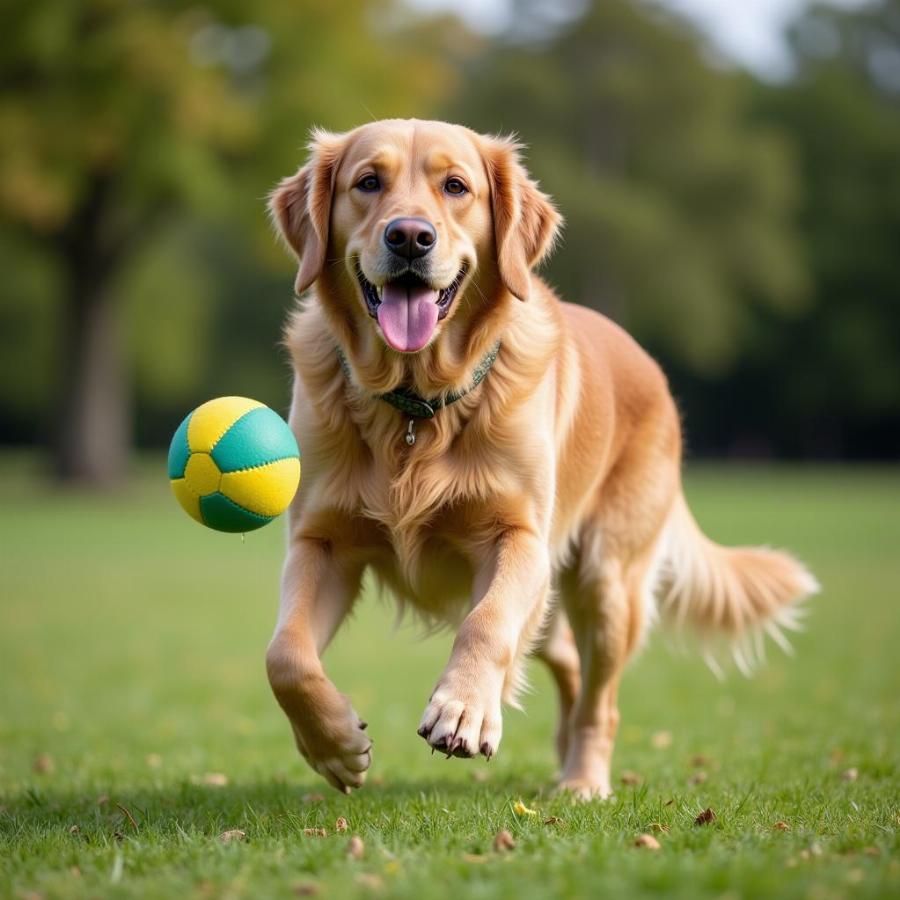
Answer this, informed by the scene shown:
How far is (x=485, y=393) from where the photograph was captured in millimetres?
4348

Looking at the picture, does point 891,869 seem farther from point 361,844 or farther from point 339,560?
point 339,560

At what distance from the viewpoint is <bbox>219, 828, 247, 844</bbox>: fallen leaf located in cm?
348

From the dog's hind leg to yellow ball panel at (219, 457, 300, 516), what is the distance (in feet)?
5.87

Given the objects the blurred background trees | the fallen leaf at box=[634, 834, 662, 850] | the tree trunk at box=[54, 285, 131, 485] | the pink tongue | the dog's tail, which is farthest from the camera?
the tree trunk at box=[54, 285, 131, 485]

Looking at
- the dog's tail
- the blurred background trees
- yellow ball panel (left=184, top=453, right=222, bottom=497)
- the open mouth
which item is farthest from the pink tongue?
the blurred background trees

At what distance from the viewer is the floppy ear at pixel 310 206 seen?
4391 millimetres

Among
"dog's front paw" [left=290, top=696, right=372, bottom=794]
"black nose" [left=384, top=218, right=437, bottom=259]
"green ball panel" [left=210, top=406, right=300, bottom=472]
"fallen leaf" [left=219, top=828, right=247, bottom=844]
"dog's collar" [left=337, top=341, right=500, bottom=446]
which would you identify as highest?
"black nose" [left=384, top=218, right=437, bottom=259]

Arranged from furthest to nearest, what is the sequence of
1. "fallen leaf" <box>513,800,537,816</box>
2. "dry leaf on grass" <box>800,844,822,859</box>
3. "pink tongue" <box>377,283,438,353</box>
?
"pink tongue" <box>377,283,438,353</box>
"fallen leaf" <box>513,800,537,816</box>
"dry leaf on grass" <box>800,844,822,859</box>

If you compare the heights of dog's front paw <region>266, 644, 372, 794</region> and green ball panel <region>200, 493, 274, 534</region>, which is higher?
green ball panel <region>200, 493, 274, 534</region>

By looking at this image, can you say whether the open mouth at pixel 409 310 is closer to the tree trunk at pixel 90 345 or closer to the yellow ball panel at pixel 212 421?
the yellow ball panel at pixel 212 421

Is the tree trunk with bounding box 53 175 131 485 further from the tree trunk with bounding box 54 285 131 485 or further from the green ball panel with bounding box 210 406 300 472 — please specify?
the green ball panel with bounding box 210 406 300 472

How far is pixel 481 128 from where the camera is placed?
39.3 metres

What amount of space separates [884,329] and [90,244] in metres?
27.9

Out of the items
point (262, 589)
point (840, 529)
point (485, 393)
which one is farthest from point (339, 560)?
point (840, 529)
